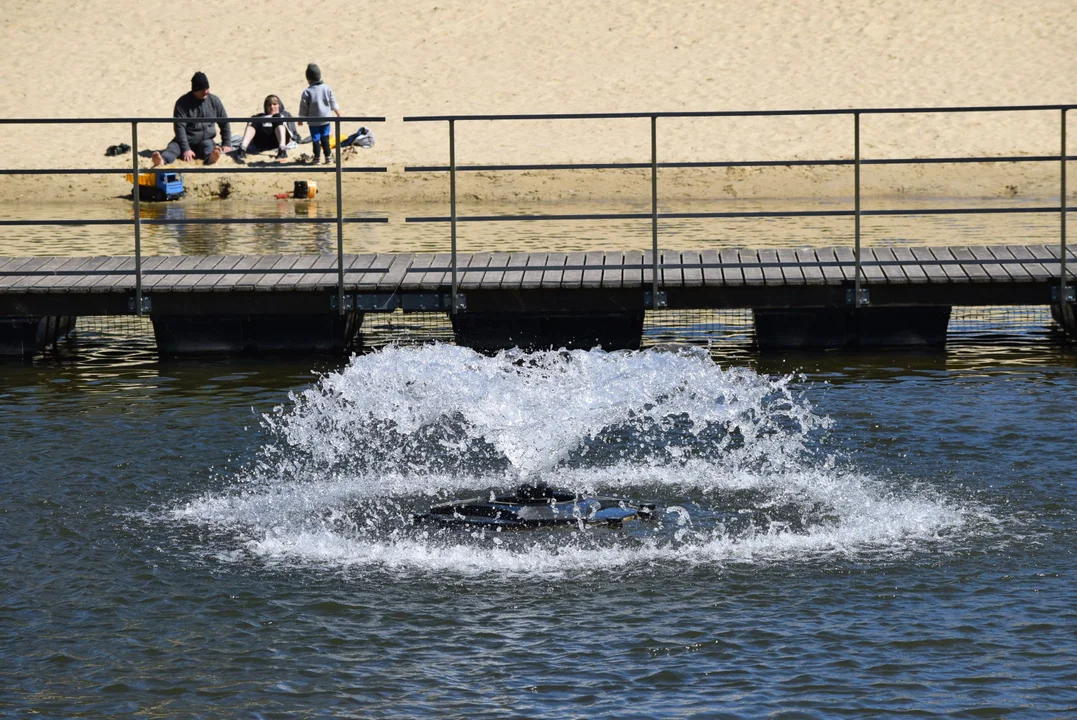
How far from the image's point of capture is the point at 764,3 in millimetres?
53406

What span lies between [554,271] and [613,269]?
0.49 m

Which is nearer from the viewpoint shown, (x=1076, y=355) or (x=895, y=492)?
(x=895, y=492)

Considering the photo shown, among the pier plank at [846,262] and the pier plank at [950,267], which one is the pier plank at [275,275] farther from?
the pier plank at [950,267]

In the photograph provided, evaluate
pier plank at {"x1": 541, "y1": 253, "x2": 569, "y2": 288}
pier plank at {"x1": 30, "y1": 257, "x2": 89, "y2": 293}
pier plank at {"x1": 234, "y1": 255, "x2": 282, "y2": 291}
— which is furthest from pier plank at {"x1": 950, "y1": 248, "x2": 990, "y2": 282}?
pier plank at {"x1": 30, "y1": 257, "x2": 89, "y2": 293}

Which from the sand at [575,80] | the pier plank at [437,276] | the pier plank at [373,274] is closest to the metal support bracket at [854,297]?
the pier plank at [437,276]

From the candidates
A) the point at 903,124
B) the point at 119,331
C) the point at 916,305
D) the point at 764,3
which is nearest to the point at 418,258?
the point at 119,331

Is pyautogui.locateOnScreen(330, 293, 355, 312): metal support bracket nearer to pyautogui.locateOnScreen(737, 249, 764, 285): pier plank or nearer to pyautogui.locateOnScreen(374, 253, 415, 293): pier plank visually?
pyautogui.locateOnScreen(374, 253, 415, 293): pier plank

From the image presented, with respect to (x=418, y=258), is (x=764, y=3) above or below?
above

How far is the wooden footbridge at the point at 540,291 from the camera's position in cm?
1345

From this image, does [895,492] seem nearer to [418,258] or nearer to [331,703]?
[331,703]

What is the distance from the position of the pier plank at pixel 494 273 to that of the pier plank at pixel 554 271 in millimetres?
360

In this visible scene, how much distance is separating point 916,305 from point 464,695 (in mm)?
8101

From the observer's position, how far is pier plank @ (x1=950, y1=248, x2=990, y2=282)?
1338 cm

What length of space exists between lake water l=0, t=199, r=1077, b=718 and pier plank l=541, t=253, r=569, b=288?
2.68ft
